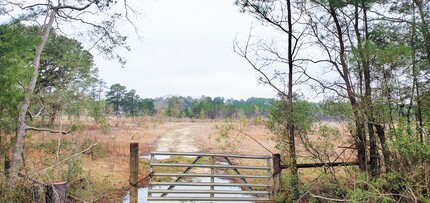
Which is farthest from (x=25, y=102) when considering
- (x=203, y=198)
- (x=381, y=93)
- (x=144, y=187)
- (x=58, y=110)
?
(x=381, y=93)

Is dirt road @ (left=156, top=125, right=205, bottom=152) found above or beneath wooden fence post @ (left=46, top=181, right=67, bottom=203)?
beneath

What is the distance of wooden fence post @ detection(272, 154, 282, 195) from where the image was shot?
789 centimetres

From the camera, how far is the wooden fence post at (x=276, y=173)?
7887mm

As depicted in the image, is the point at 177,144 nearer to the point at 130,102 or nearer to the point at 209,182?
the point at 209,182

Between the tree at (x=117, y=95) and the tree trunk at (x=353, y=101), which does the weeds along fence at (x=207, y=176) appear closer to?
the tree trunk at (x=353, y=101)

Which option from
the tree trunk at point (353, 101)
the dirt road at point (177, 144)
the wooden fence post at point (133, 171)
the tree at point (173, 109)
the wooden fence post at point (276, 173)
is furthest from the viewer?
the tree at point (173, 109)

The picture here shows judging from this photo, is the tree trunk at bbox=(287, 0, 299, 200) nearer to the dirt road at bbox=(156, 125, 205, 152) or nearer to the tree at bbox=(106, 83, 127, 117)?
the dirt road at bbox=(156, 125, 205, 152)

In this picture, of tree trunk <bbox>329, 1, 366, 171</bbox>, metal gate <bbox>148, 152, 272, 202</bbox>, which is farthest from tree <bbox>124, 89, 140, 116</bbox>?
tree trunk <bbox>329, 1, 366, 171</bbox>

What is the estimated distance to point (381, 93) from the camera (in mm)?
6160

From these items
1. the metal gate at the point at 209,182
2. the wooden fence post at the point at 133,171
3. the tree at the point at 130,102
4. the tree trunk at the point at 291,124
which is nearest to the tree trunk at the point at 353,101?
the tree trunk at the point at 291,124

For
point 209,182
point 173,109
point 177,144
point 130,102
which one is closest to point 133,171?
point 209,182

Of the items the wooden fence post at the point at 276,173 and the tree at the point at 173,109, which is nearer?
the wooden fence post at the point at 276,173

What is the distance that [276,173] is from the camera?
7.94 m

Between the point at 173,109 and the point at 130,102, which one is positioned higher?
the point at 130,102
